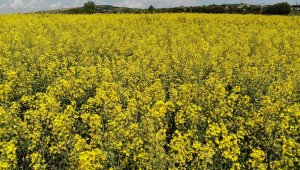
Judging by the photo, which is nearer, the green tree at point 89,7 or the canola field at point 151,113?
the canola field at point 151,113

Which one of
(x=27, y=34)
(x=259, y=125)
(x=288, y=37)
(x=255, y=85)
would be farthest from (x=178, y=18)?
(x=259, y=125)

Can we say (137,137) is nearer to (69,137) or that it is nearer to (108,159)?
(108,159)

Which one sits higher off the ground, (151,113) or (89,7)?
(89,7)

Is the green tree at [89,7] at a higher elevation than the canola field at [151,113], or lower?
higher

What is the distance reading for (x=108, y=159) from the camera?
554 cm

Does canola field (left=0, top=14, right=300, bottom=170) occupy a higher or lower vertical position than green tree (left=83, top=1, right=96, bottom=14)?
lower

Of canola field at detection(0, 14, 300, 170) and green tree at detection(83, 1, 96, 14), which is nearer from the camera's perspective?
canola field at detection(0, 14, 300, 170)

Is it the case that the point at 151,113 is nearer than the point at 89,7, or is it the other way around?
the point at 151,113

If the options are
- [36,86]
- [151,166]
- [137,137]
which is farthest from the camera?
[36,86]

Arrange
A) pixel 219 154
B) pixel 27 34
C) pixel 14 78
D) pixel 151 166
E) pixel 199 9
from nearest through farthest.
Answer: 1. pixel 151 166
2. pixel 219 154
3. pixel 14 78
4. pixel 27 34
5. pixel 199 9

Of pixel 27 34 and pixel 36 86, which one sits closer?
pixel 36 86

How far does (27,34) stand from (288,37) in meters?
11.3

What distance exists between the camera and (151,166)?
16.3 feet

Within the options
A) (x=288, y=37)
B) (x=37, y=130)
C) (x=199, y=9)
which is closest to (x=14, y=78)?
(x=37, y=130)
